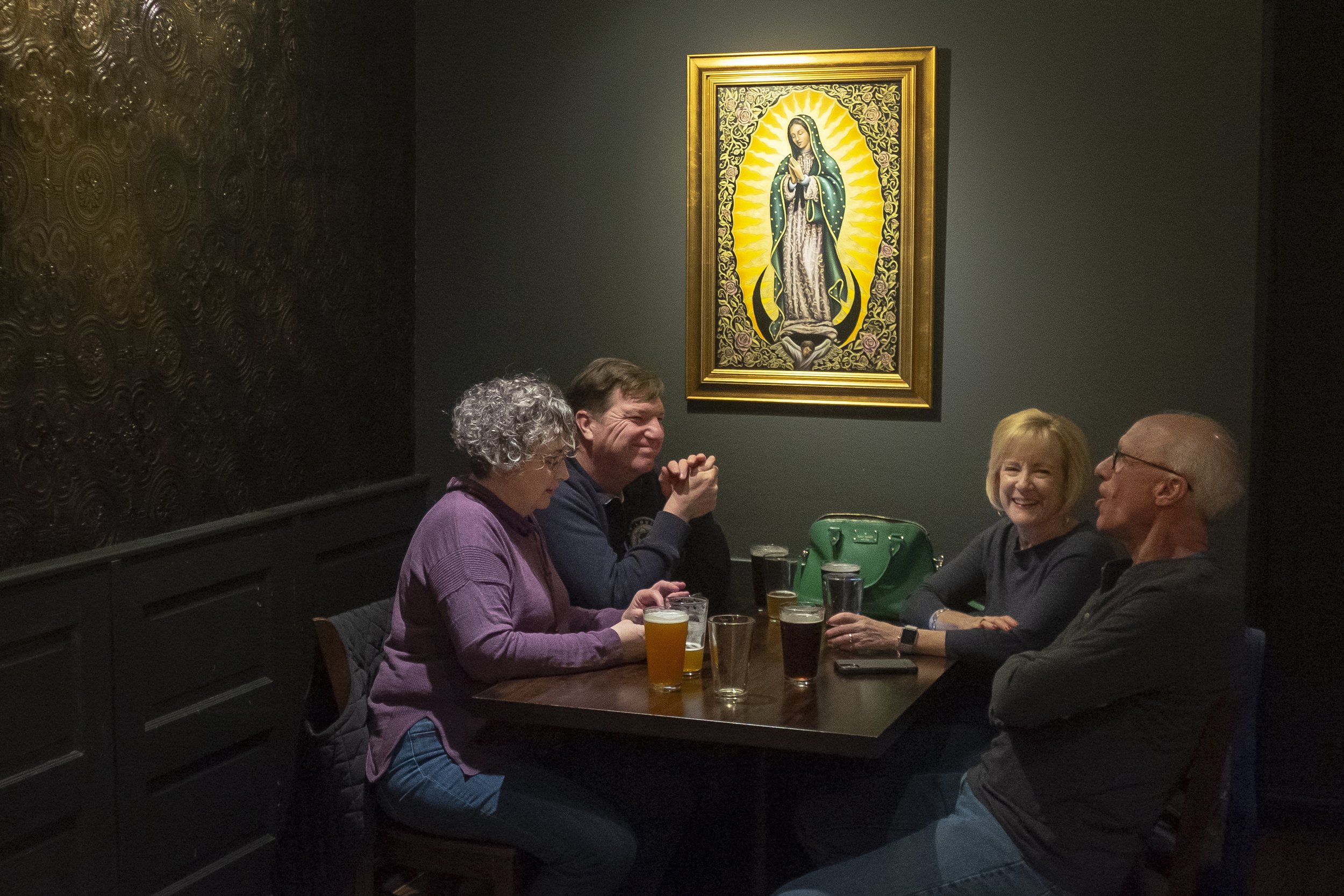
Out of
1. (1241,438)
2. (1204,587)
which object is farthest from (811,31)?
(1204,587)

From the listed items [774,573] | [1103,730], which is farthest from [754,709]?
[774,573]

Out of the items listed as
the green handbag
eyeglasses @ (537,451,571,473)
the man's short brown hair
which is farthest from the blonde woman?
the man's short brown hair

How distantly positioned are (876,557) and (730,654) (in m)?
0.98

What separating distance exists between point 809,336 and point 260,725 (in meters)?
1.72

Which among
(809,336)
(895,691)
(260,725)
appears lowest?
(260,725)

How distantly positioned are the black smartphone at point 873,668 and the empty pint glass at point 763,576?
0.61 meters

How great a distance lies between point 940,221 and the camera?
3340 mm

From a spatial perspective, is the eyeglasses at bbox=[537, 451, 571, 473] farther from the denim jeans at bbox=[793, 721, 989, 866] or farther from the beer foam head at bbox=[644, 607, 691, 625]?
the denim jeans at bbox=[793, 721, 989, 866]

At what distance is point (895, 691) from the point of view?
7.56 feet

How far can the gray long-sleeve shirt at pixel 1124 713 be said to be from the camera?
1923 millimetres

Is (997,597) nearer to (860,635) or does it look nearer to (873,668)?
(860,635)

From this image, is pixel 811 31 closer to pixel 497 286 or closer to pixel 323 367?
pixel 497 286

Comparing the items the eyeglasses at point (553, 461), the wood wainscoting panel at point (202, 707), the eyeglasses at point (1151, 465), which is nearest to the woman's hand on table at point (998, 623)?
the eyeglasses at point (1151, 465)

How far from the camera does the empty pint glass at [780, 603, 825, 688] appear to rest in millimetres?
2291
